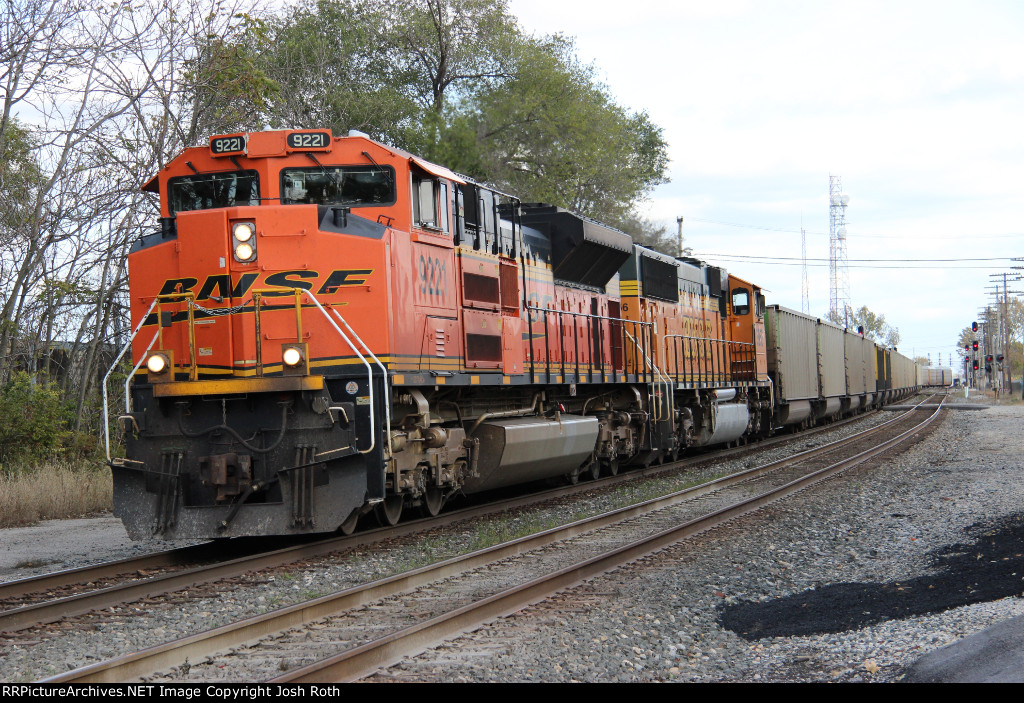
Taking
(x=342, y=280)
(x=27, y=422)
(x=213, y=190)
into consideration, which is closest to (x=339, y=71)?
(x=27, y=422)

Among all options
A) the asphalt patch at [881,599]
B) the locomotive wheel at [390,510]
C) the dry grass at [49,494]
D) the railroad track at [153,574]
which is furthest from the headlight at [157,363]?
the asphalt patch at [881,599]

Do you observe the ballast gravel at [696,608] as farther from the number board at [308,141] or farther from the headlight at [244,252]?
the number board at [308,141]

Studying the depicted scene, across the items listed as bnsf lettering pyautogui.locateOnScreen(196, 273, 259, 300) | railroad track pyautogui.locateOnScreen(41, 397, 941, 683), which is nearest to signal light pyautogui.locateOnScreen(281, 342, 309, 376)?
bnsf lettering pyautogui.locateOnScreen(196, 273, 259, 300)

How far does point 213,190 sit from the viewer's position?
9.24 metres

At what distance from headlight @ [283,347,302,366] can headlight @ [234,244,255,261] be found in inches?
39.0

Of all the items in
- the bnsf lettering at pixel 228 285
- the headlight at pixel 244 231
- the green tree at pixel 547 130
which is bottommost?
the bnsf lettering at pixel 228 285

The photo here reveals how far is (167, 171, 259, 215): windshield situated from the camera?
29.9ft

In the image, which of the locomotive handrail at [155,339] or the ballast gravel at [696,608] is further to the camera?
the locomotive handrail at [155,339]

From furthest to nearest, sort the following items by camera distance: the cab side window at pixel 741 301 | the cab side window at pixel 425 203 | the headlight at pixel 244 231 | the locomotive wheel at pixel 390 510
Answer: the cab side window at pixel 741 301 < the locomotive wheel at pixel 390 510 < the cab side window at pixel 425 203 < the headlight at pixel 244 231

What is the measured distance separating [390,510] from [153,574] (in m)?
2.55

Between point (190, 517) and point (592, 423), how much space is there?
6.46 metres

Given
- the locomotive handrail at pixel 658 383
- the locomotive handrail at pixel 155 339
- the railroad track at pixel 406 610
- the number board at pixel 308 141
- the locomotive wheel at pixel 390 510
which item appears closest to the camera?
the railroad track at pixel 406 610

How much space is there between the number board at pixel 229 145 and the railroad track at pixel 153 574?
12.2 ft

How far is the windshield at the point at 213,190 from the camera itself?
29.9ft
